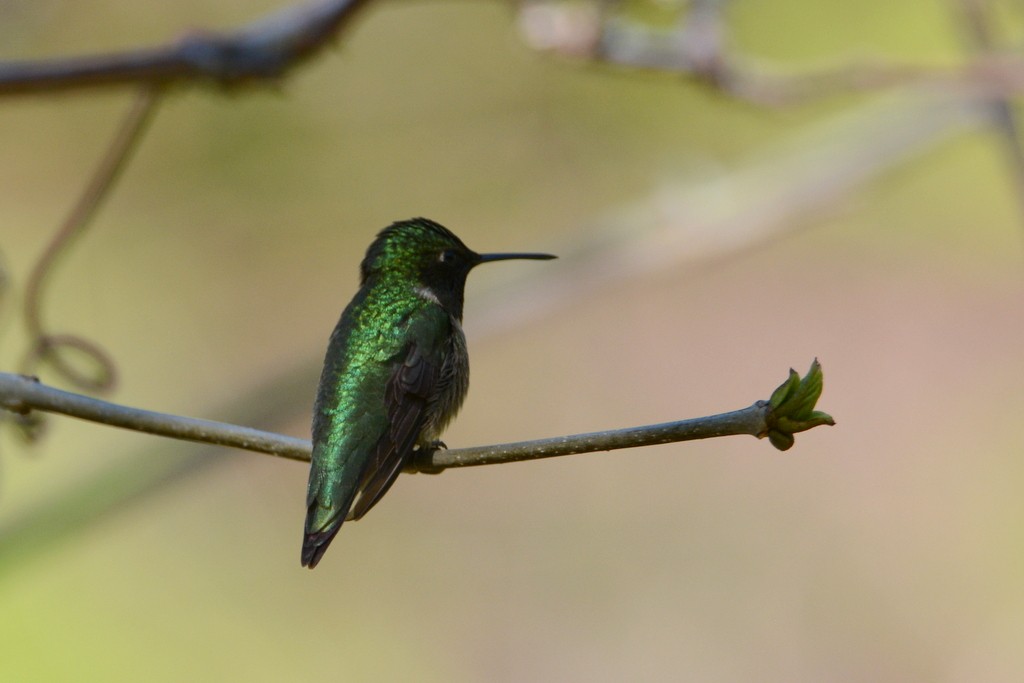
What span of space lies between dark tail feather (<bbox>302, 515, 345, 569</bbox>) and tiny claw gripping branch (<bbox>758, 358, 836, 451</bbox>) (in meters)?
0.87

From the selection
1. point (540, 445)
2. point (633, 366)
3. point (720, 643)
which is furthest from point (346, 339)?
point (633, 366)

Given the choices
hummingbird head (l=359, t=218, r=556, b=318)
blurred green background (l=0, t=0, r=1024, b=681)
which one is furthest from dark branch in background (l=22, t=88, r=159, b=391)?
blurred green background (l=0, t=0, r=1024, b=681)

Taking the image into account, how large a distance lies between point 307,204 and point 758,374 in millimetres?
3392

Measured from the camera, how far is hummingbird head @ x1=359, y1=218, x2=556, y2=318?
9.33 ft

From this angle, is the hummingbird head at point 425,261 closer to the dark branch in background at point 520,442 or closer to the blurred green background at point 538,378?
the dark branch in background at point 520,442

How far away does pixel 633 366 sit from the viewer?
288 inches

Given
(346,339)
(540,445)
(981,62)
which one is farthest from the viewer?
(981,62)

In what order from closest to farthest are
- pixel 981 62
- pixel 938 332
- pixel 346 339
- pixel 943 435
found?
pixel 346 339 < pixel 981 62 < pixel 943 435 < pixel 938 332

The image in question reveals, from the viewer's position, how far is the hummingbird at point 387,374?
217 cm

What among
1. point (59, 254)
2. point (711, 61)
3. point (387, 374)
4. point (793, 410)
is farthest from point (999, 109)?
point (59, 254)

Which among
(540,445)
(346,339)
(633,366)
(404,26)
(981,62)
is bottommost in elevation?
(633,366)

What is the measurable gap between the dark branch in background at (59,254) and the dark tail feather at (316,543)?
79 cm

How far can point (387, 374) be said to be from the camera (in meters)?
2.50

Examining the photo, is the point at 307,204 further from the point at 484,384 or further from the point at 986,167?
the point at 986,167
